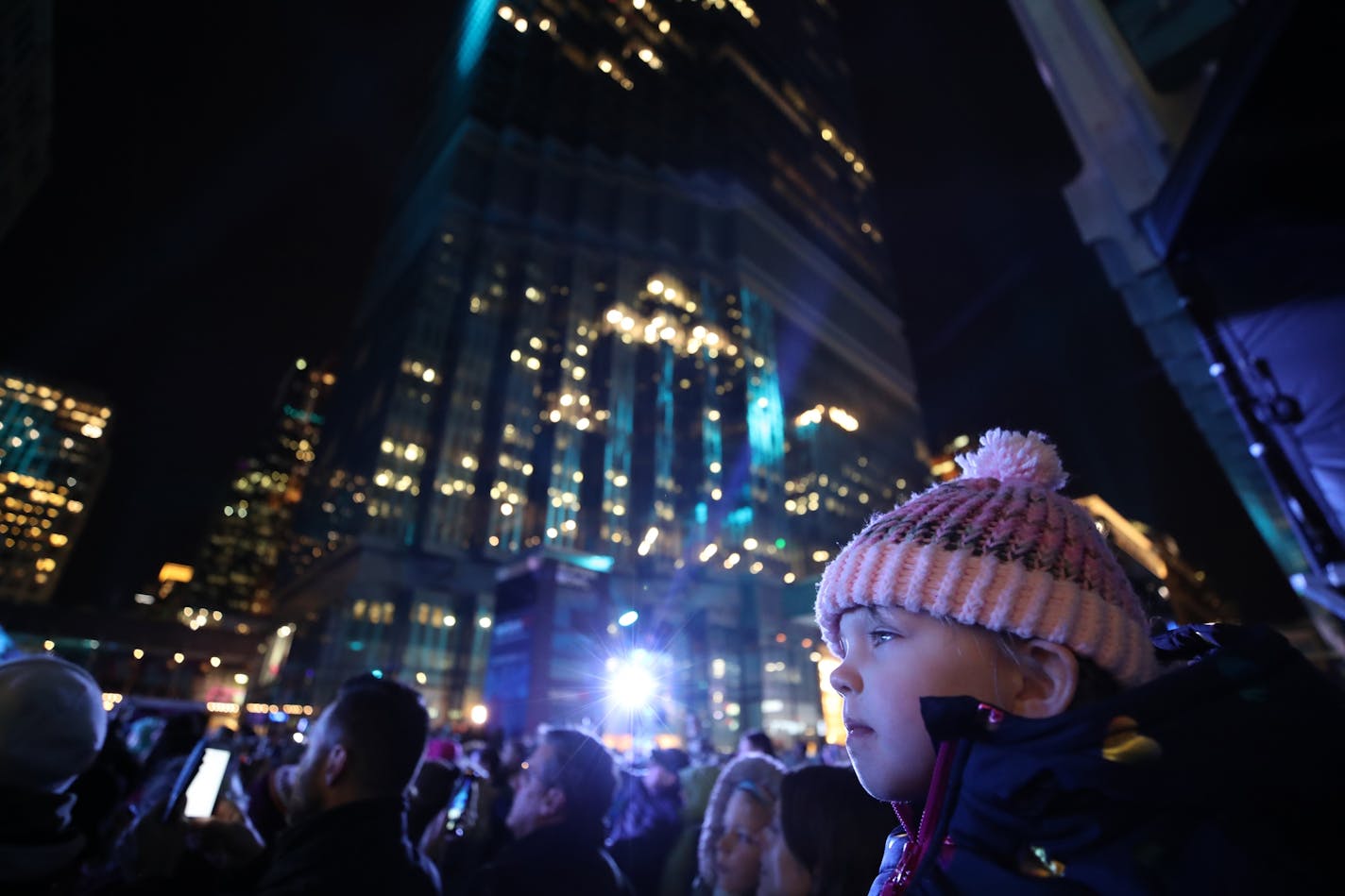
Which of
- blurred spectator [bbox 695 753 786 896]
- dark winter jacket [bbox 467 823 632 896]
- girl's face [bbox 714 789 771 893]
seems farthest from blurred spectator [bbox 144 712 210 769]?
girl's face [bbox 714 789 771 893]

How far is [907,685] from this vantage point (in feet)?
3.82

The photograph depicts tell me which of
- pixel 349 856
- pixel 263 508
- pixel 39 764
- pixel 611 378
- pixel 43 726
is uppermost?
pixel 263 508

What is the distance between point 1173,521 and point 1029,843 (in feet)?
122

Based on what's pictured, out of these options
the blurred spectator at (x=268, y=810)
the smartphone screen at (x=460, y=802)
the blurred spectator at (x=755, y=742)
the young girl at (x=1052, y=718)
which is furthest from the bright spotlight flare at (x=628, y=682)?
the young girl at (x=1052, y=718)

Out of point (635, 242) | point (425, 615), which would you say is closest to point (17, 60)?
point (425, 615)

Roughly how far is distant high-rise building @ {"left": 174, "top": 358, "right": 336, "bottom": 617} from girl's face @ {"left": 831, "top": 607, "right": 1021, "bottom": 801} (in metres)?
104

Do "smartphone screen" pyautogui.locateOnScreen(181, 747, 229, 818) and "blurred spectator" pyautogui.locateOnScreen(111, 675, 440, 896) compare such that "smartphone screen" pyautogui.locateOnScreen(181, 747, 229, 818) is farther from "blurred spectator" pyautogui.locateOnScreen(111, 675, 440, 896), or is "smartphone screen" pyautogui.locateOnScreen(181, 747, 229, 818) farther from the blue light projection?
the blue light projection

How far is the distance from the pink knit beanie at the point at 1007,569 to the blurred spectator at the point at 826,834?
4.40ft

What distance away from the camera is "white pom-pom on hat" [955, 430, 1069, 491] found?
4.72 ft

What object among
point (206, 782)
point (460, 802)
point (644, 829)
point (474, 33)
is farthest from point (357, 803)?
point (474, 33)

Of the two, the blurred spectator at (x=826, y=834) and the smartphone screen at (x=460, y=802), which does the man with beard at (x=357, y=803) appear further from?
the smartphone screen at (x=460, y=802)

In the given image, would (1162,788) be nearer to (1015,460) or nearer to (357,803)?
(1015,460)

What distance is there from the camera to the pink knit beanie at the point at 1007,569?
1123 millimetres

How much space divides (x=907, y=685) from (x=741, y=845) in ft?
8.54
